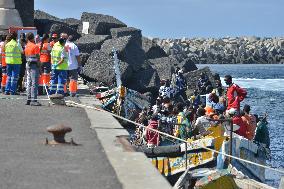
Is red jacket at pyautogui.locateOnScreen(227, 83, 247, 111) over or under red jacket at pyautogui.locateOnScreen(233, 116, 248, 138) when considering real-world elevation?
over

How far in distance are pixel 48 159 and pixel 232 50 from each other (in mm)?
161995

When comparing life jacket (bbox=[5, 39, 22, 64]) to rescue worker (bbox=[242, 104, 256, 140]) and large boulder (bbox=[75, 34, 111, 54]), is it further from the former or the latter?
large boulder (bbox=[75, 34, 111, 54])

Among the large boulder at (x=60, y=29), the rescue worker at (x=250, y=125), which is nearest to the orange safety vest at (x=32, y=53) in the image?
the rescue worker at (x=250, y=125)

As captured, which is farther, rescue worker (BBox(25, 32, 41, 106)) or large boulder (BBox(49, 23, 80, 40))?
large boulder (BBox(49, 23, 80, 40))

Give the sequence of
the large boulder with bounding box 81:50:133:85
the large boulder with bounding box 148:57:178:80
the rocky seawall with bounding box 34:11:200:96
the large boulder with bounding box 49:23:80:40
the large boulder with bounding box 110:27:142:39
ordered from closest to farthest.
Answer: the large boulder with bounding box 81:50:133:85 → the rocky seawall with bounding box 34:11:200:96 → the large boulder with bounding box 49:23:80:40 → the large boulder with bounding box 148:57:178:80 → the large boulder with bounding box 110:27:142:39

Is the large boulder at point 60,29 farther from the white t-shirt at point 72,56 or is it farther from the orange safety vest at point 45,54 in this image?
the white t-shirt at point 72,56

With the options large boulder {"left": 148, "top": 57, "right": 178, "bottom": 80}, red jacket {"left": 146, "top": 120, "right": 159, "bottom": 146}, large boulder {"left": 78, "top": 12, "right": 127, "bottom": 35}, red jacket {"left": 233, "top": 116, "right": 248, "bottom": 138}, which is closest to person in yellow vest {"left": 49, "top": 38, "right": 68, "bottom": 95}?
red jacket {"left": 146, "top": 120, "right": 159, "bottom": 146}

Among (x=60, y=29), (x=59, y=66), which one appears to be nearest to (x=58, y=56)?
(x=59, y=66)

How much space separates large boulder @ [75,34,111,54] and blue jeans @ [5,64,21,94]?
16.9 m

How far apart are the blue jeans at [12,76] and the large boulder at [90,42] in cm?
1695

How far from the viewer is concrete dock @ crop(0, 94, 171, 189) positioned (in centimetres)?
791

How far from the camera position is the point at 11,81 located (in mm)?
18828

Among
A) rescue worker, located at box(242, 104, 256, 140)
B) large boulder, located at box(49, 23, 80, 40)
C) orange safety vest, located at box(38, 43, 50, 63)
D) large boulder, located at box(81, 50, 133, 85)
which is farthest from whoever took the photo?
large boulder, located at box(49, 23, 80, 40)

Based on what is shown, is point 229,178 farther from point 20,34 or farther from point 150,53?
point 150,53
